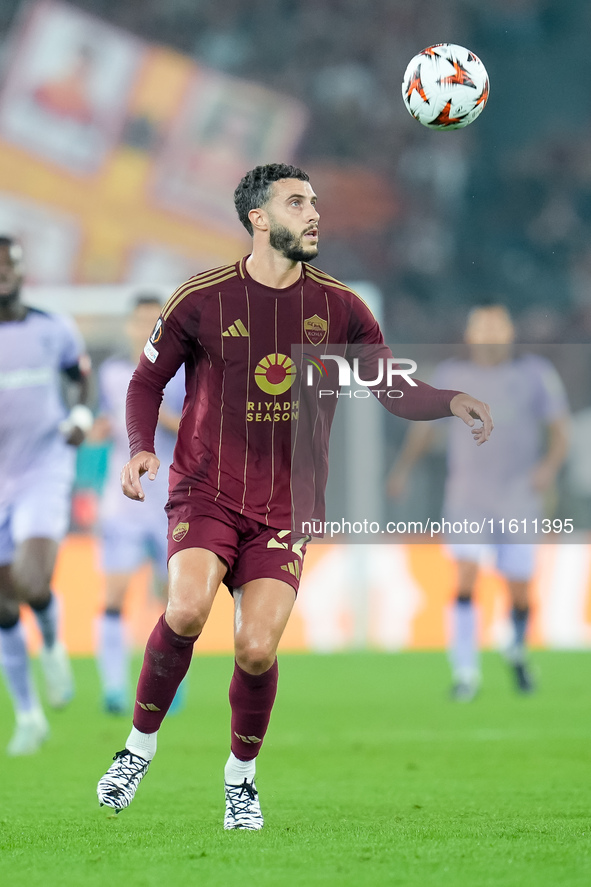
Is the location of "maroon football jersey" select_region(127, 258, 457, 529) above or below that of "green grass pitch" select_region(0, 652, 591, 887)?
above

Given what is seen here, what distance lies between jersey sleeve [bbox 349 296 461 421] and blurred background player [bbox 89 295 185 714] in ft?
11.3

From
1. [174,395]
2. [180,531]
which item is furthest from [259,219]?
[174,395]

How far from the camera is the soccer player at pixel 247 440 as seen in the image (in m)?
4.48

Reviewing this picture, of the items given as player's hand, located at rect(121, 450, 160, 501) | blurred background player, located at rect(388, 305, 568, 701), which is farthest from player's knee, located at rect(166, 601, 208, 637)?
blurred background player, located at rect(388, 305, 568, 701)

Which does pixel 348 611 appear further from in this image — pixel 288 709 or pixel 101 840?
pixel 101 840

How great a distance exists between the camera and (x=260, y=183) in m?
4.78

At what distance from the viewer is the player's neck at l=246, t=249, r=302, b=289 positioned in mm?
4754

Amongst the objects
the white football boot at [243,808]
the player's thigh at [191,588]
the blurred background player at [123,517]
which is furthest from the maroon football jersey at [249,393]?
the blurred background player at [123,517]

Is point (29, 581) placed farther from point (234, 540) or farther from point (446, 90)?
point (446, 90)

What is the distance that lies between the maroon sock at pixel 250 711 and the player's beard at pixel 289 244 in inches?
52.3

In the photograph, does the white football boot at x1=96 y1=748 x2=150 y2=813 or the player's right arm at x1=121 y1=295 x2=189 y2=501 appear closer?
the white football boot at x1=96 y1=748 x2=150 y2=813

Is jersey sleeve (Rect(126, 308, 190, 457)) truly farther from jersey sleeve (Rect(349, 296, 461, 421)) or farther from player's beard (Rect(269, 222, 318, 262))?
jersey sleeve (Rect(349, 296, 461, 421))

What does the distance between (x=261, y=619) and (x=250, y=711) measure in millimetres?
324

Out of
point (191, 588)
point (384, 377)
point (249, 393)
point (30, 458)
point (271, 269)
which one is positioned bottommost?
point (191, 588)
